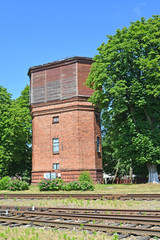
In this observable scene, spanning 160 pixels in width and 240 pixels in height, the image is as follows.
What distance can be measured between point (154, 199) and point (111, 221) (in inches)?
244

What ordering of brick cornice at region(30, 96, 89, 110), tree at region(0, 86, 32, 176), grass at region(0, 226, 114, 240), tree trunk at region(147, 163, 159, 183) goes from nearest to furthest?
grass at region(0, 226, 114, 240)
tree trunk at region(147, 163, 159, 183)
brick cornice at region(30, 96, 89, 110)
tree at region(0, 86, 32, 176)

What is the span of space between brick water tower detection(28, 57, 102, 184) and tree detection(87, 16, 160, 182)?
391 cm

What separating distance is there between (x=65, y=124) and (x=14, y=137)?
8.90 meters

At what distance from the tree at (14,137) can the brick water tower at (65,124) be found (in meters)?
4.32

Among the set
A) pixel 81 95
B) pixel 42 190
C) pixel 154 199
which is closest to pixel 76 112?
pixel 81 95

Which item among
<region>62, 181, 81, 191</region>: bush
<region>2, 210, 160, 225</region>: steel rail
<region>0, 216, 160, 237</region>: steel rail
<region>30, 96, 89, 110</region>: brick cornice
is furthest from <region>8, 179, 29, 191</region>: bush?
<region>0, 216, 160, 237</region>: steel rail

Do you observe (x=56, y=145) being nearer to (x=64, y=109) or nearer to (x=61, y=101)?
(x=64, y=109)

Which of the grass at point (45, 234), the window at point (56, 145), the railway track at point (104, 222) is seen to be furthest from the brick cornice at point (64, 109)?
the grass at point (45, 234)

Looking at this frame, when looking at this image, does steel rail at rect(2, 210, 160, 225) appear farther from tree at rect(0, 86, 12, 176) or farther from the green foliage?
tree at rect(0, 86, 12, 176)

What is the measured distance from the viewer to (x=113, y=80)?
25938mm

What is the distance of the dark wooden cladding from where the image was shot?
31422 millimetres

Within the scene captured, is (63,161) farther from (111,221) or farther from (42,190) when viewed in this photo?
(111,221)

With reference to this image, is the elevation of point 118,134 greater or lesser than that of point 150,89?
lesser

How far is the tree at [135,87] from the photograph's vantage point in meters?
→ 23.9
